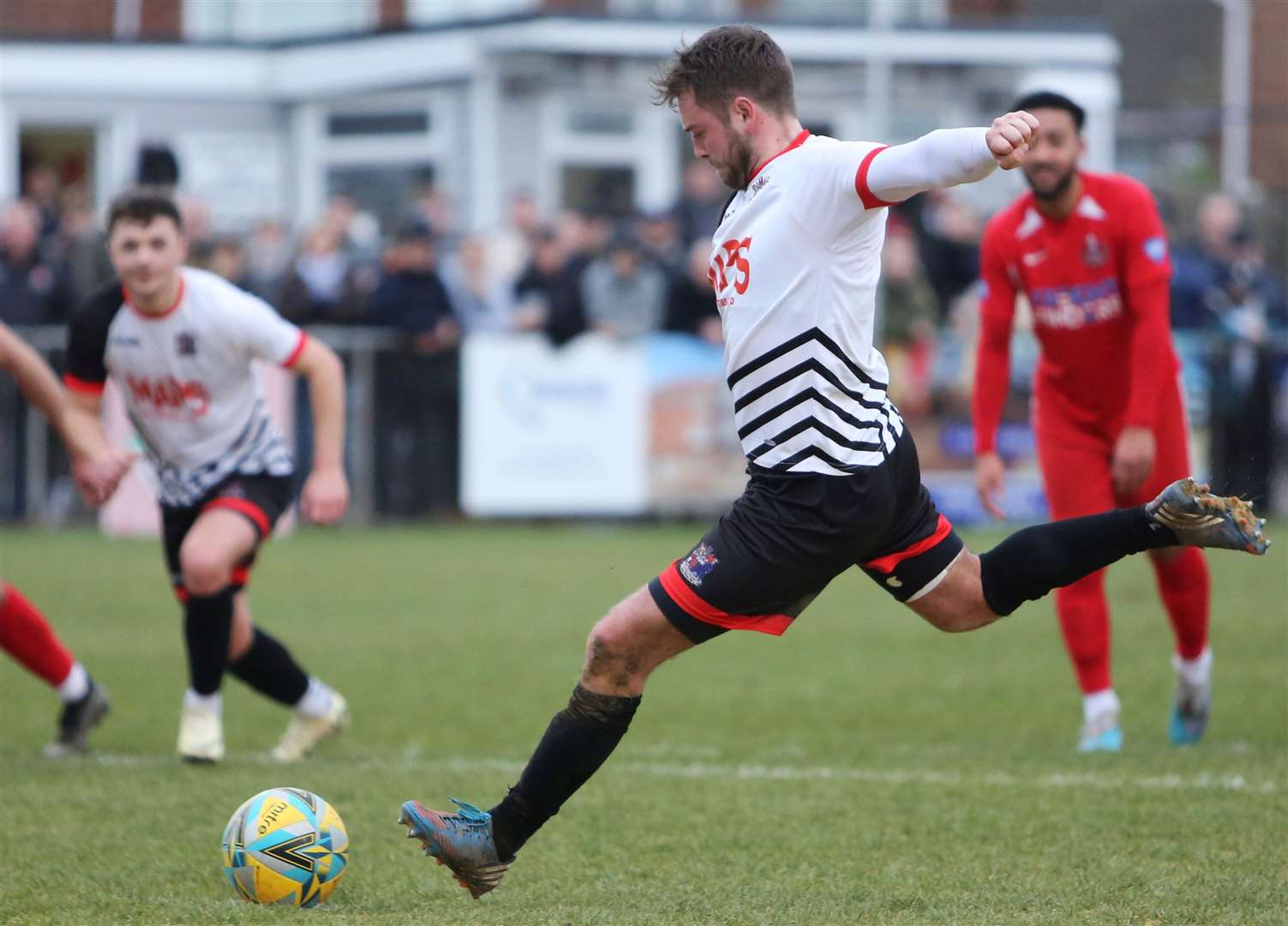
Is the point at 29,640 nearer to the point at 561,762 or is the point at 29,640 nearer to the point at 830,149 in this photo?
the point at 561,762

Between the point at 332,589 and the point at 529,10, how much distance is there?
11.9 m

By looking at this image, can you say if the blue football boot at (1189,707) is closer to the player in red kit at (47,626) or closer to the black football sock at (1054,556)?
the black football sock at (1054,556)

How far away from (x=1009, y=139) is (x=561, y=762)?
1.93 metres

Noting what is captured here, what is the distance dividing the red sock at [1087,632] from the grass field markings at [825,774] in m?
0.76

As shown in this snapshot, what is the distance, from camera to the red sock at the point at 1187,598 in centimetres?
748

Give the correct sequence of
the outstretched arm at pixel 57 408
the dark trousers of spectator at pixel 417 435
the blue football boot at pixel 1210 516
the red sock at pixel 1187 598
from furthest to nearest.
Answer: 1. the dark trousers of spectator at pixel 417 435
2. the red sock at pixel 1187 598
3. the outstretched arm at pixel 57 408
4. the blue football boot at pixel 1210 516

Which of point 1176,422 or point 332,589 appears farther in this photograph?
point 332,589

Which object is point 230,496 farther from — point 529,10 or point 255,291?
point 529,10

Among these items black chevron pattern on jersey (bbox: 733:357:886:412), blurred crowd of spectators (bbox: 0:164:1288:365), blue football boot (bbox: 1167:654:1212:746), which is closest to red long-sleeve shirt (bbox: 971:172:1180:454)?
blue football boot (bbox: 1167:654:1212:746)

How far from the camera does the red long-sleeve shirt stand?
23.5 ft

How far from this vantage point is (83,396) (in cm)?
728

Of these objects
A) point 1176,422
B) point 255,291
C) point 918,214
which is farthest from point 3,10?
point 1176,422

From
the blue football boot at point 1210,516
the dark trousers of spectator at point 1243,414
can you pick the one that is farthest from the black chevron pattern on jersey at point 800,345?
the dark trousers of spectator at point 1243,414

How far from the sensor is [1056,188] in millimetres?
7246
